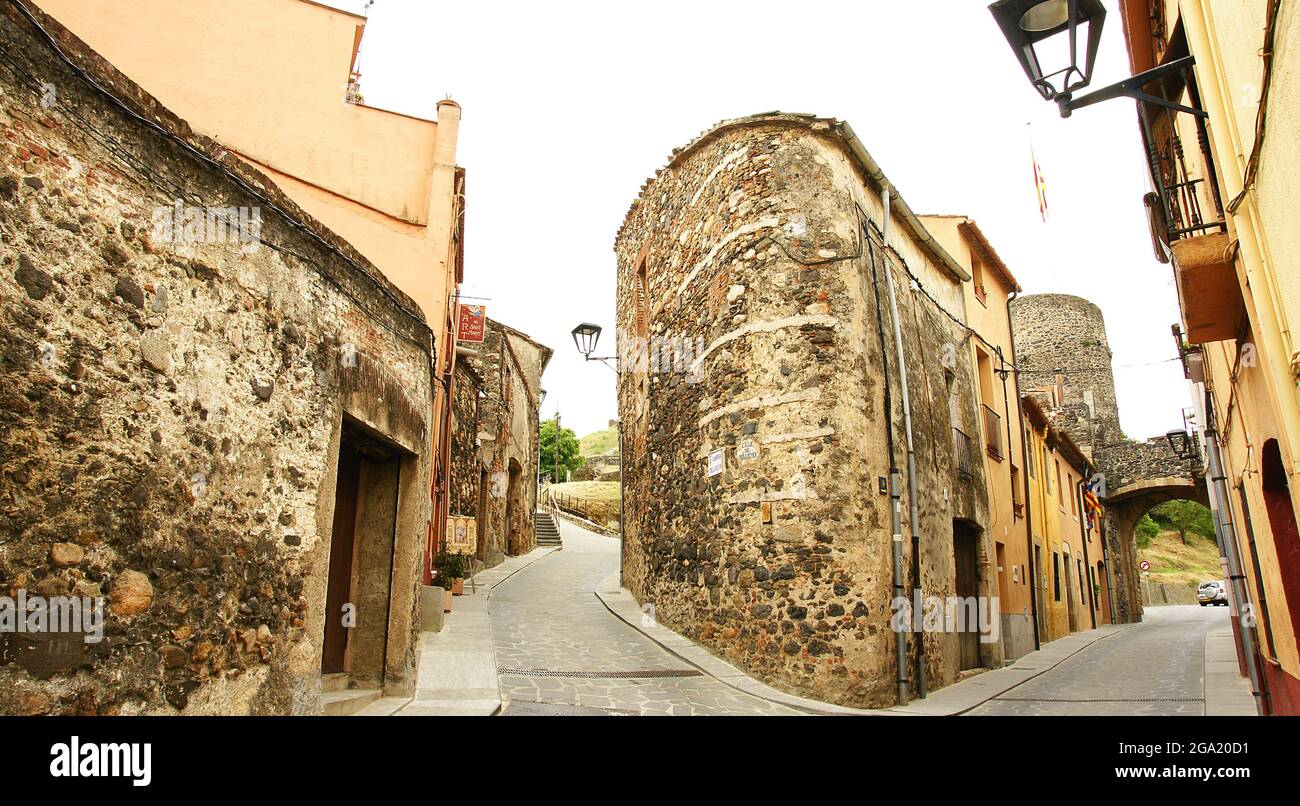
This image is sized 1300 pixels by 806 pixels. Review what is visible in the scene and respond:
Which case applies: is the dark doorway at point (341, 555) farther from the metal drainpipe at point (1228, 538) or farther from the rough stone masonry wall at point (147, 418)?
the metal drainpipe at point (1228, 538)

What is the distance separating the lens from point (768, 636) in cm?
812

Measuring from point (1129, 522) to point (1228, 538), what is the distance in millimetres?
23465

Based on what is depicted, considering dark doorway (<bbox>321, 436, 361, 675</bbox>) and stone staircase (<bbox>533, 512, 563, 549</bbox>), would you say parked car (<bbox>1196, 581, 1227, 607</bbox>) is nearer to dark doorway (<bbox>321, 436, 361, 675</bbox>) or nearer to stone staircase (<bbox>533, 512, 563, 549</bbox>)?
stone staircase (<bbox>533, 512, 563, 549</bbox>)

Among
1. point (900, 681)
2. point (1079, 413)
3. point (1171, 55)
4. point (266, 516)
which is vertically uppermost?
point (1079, 413)

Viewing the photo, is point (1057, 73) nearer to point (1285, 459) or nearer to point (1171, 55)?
point (1285, 459)

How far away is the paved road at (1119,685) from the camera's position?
7.89 metres

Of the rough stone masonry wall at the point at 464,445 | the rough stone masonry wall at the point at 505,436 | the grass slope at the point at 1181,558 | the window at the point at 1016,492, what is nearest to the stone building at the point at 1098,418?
the window at the point at 1016,492

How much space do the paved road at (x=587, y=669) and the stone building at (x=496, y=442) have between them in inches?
153

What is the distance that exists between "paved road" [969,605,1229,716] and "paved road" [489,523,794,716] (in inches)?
117

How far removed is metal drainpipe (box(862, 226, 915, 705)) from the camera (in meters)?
A: 7.99

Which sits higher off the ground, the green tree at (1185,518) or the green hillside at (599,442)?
the green hillside at (599,442)

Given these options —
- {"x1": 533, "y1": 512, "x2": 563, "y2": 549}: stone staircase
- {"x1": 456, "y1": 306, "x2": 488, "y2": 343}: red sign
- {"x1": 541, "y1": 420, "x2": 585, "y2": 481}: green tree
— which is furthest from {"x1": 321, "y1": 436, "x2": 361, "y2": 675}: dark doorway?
{"x1": 541, "y1": 420, "x2": 585, "y2": 481}: green tree
